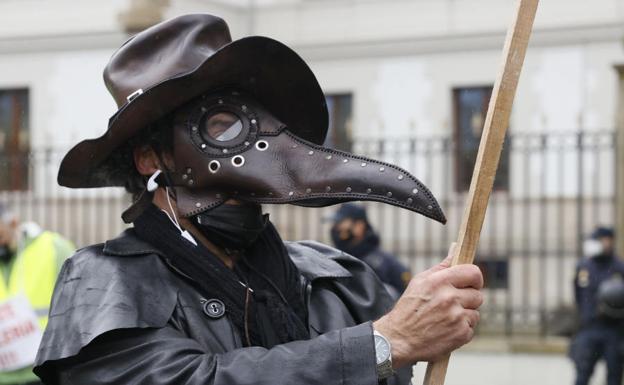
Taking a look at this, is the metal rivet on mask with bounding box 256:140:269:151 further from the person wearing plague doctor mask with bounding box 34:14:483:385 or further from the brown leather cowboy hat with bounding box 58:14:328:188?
the brown leather cowboy hat with bounding box 58:14:328:188

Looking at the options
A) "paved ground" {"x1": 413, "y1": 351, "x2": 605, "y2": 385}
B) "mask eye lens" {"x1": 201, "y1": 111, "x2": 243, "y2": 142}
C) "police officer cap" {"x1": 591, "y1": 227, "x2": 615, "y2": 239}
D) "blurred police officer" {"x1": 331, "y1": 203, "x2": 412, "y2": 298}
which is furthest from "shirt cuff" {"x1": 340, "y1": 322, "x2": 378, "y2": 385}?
"paved ground" {"x1": 413, "y1": 351, "x2": 605, "y2": 385}

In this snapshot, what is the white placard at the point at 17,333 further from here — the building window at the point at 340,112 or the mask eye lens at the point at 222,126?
the building window at the point at 340,112

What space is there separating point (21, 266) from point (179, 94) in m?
3.69

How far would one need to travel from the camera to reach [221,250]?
8.36ft

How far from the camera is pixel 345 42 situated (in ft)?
55.6

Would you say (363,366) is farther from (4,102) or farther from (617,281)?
(4,102)

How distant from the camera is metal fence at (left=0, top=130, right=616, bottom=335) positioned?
41.9 ft

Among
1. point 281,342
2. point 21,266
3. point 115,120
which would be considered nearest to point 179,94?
point 115,120

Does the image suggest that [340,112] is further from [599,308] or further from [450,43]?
[599,308]

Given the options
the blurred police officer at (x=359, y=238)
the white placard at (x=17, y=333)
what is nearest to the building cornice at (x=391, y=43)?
the blurred police officer at (x=359, y=238)

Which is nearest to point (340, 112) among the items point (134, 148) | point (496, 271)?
point (496, 271)

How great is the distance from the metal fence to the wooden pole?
33.6ft

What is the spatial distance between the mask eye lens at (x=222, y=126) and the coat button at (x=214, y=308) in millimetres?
345

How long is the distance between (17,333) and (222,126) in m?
3.62
